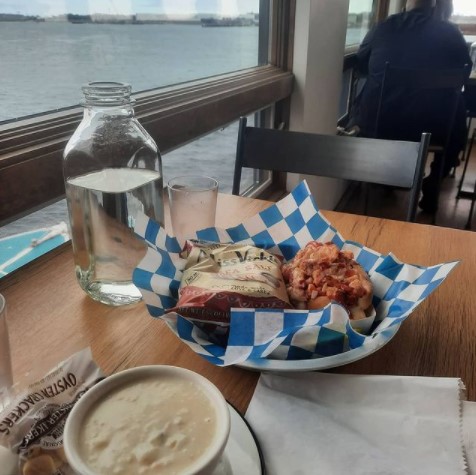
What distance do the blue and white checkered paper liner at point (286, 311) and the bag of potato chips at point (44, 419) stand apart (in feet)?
0.44

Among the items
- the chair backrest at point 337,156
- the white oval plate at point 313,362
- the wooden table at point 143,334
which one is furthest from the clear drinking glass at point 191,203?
the chair backrest at point 337,156

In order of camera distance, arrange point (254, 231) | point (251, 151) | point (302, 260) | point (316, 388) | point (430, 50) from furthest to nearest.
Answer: point (430, 50), point (251, 151), point (254, 231), point (302, 260), point (316, 388)

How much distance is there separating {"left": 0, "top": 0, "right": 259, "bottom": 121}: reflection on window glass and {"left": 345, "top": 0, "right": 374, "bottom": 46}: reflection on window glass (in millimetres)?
1453

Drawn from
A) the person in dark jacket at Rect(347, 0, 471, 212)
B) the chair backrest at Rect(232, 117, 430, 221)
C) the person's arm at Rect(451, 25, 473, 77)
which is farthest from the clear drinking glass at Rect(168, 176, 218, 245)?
the person's arm at Rect(451, 25, 473, 77)

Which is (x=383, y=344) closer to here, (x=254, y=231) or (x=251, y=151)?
(x=254, y=231)

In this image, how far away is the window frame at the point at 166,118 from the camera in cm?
81

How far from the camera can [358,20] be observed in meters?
3.35

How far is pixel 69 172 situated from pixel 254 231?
0.29 meters

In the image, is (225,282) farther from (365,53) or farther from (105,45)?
(365,53)

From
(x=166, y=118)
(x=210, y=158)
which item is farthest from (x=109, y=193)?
(x=210, y=158)

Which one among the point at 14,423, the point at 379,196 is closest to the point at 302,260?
the point at 14,423

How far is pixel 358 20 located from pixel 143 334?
330cm

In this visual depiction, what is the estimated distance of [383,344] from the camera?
1.78ft

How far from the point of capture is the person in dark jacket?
251cm
